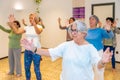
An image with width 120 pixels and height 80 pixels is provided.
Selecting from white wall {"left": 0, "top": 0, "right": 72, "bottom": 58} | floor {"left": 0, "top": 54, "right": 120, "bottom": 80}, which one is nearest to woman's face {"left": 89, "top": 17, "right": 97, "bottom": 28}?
floor {"left": 0, "top": 54, "right": 120, "bottom": 80}

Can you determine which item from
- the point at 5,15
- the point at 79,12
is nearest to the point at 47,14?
the point at 79,12

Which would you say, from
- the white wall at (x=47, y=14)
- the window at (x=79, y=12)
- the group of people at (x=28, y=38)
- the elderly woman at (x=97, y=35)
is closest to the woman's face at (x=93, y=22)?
the elderly woman at (x=97, y=35)

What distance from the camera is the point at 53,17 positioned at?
7.54 m

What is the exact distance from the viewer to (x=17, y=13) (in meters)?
6.80

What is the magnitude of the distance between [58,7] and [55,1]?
0.27 meters

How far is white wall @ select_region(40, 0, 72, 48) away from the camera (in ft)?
23.3

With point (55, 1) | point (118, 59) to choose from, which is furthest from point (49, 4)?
point (118, 59)

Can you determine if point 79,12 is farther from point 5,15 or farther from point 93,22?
point 93,22

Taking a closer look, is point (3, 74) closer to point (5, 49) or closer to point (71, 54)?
point (5, 49)

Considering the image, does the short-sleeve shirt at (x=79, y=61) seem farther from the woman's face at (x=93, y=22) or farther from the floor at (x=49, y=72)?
the floor at (x=49, y=72)

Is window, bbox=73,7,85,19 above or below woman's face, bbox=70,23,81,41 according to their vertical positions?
above

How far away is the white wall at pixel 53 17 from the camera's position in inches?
280

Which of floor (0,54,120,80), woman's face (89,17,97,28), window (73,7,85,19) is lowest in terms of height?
floor (0,54,120,80)

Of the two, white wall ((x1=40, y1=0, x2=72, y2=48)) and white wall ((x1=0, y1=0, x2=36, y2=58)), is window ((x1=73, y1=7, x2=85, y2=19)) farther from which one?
white wall ((x1=0, y1=0, x2=36, y2=58))
